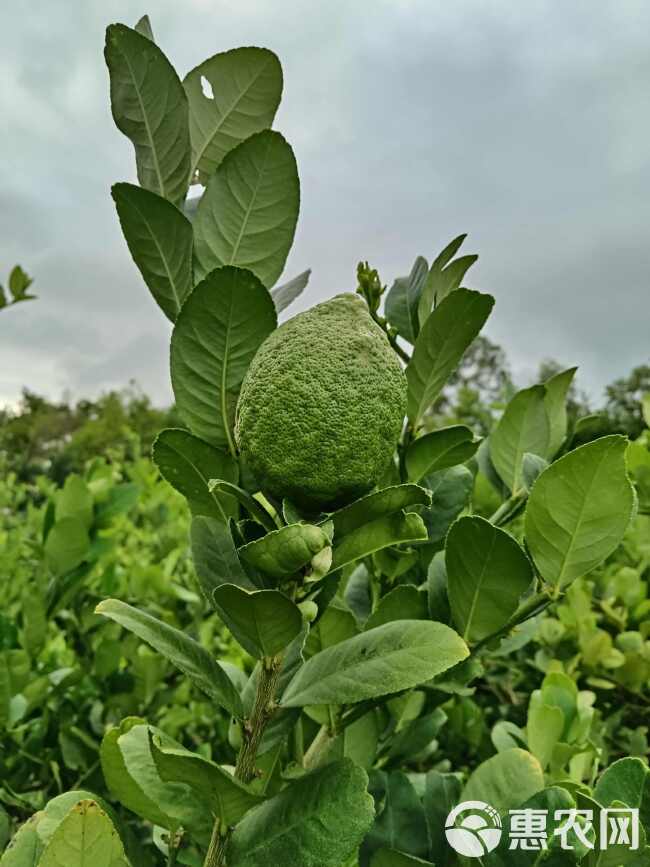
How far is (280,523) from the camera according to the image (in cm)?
77

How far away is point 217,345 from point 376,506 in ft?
0.77

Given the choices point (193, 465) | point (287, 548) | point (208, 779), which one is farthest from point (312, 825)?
point (193, 465)

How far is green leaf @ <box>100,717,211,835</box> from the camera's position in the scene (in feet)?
2.63

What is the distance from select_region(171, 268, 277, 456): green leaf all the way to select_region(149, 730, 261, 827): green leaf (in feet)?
1.01

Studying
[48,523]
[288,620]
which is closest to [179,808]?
[288,620]

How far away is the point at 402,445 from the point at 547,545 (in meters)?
0.23

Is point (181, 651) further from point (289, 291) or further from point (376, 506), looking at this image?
point (289, 291)

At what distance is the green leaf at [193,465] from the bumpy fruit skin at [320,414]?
6 centimetres

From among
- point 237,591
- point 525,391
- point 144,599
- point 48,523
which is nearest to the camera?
point 237,591

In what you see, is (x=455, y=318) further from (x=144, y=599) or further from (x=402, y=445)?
(x=144, y=599)

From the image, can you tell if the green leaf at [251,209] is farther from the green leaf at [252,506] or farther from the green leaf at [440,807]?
the green leaf at [440,807]

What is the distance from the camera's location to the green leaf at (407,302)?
1.02 metres

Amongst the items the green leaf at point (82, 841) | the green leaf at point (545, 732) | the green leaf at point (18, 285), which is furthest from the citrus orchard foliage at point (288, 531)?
the green leaf at point (18, 285)

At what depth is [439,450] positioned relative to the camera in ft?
3.21
